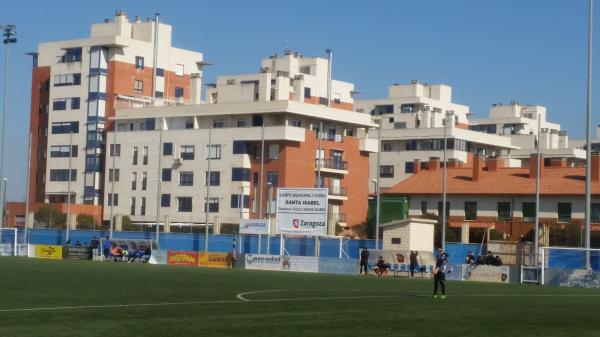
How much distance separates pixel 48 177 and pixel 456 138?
2093 inches

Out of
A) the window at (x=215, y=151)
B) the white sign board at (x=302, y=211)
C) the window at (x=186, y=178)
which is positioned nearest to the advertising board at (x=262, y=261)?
the white sign board at (x=302, y=211)

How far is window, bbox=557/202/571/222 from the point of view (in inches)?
4345

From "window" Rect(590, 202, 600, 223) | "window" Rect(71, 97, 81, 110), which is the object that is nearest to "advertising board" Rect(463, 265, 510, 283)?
"window" Rect(590, 202, 600, 223)

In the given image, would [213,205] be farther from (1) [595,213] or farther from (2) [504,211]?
(1) [595,213]

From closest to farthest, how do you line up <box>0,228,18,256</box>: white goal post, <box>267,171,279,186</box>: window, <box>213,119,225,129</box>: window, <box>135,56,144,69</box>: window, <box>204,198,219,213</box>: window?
<box>0,228,18,256</box>: white goal post < <box>267,171,279,186</box>: window < <box>204,198,219,213</box>: window < <box>213,119,225,129</box>: window < <box>135,56,144,69</box>: window

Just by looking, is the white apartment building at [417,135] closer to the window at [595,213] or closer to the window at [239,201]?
the window at [239,201]

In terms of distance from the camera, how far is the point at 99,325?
25.3 meters

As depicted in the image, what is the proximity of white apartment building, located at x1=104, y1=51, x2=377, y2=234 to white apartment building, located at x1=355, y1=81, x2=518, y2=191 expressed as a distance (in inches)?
490

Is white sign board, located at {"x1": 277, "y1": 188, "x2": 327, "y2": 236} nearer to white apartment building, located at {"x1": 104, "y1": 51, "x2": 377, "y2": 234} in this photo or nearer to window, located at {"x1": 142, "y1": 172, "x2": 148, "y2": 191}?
white apartment building, located at {"x1": 104, "y1": 51, "x2": 377, "y2": 234}

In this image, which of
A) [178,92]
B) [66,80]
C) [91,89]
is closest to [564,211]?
[178,92]

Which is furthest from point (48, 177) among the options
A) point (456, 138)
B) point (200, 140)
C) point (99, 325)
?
point (99, 325)

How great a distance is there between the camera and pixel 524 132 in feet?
599

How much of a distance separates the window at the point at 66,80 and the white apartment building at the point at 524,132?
218 ft

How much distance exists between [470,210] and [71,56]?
179 ft
